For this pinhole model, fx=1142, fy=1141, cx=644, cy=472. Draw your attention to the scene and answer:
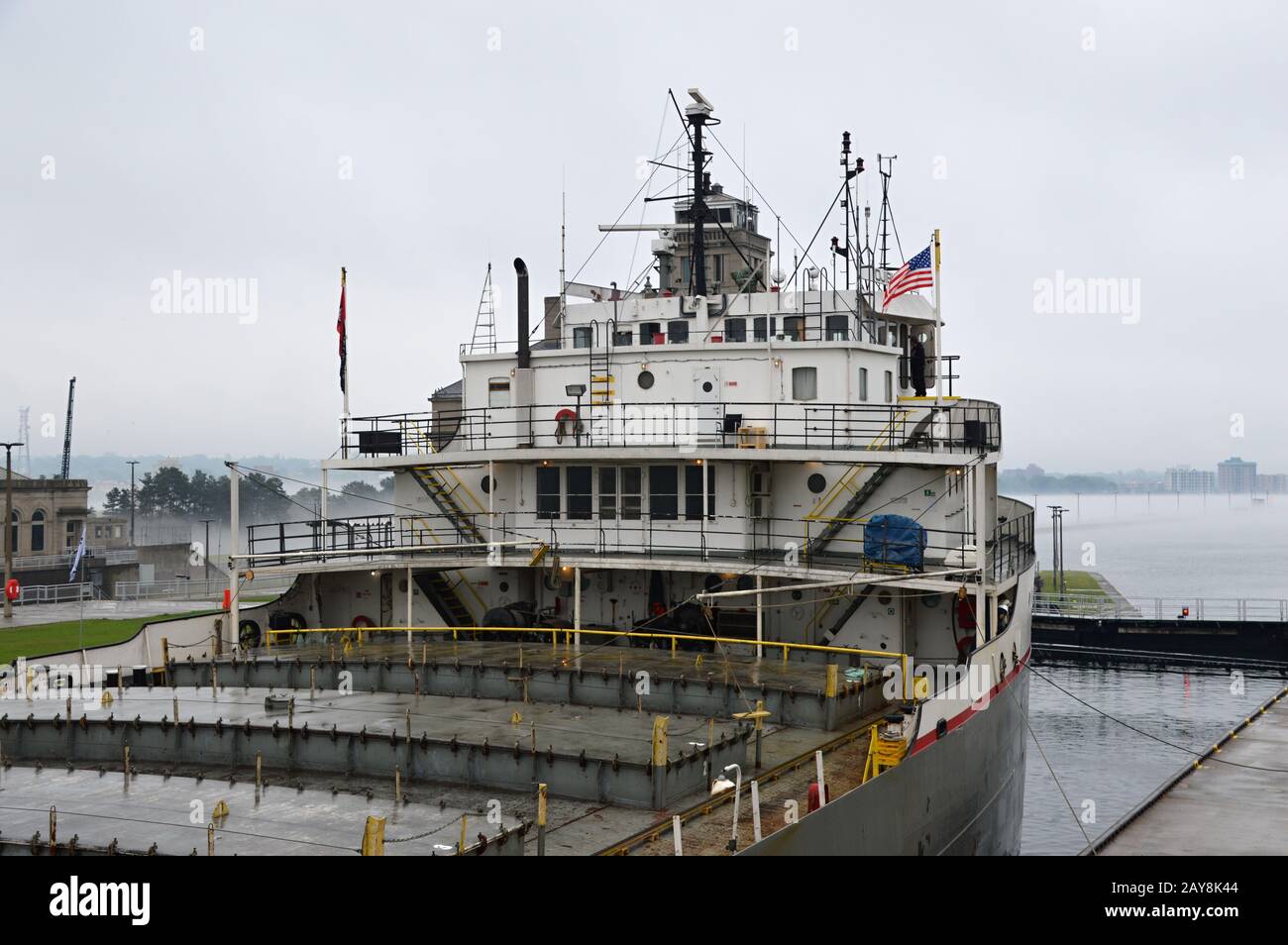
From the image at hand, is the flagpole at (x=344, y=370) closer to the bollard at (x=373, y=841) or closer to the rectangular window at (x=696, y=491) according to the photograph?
the rectangular window at (x=696, y=491)

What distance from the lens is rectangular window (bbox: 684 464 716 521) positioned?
80.0ft

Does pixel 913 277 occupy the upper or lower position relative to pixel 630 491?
upper

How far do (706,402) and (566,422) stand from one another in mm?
3392

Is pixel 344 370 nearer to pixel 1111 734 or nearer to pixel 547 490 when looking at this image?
pixel 547 490

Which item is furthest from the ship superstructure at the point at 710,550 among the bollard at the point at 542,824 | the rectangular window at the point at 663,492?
the bollard at the point at 542,824

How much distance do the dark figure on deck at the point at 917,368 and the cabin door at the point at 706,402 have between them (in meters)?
8.76

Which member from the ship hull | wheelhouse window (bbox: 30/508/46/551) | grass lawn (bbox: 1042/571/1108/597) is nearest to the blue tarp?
the ship hull

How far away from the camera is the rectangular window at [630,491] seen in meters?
25.0

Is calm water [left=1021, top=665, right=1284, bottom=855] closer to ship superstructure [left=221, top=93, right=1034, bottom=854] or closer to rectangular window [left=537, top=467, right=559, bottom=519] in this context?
ship superstructure [left=221, top=93, right=1034, bottom=854]

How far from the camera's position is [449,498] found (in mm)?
27000

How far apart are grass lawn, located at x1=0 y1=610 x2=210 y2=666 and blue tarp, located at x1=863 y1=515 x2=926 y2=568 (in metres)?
19.3

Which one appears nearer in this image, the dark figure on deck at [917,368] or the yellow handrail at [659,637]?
the yellow handrail at [659,637]

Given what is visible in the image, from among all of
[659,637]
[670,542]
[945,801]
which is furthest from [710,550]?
[945,801]
